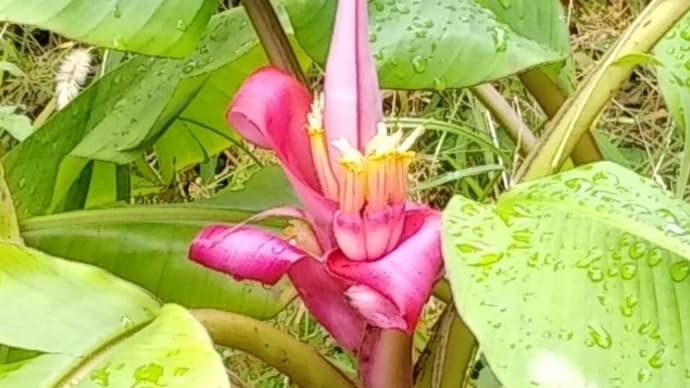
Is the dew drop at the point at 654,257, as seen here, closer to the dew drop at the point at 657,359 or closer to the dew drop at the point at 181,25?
the dew drop at the point at 657,359

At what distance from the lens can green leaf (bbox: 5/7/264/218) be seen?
0.88 metres

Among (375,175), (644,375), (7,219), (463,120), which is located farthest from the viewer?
(463,120)

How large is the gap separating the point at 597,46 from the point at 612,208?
3.46 feet

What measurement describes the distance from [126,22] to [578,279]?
302 millimetres

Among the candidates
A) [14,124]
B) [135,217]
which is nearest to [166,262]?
[135,217]

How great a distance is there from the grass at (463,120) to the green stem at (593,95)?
0.56m

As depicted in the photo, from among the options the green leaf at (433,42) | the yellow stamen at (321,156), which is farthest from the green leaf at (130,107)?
the yellow stamen at (321,156)

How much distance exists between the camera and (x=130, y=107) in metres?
0.93

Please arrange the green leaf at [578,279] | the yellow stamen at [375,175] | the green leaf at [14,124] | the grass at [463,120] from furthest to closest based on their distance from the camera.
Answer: the grass at [463,120], the green leaf at [14,124], the yellow stamen at [375,175], the green leaf at [578,279]

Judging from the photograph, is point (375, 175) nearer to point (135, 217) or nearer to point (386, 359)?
point (386, 359)

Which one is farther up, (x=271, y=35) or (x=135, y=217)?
(x=271, y=35)

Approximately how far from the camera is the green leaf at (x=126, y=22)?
68 cm

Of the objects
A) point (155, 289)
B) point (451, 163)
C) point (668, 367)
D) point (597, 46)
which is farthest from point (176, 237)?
→ point (597, 46)

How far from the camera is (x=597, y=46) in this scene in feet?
5.21
